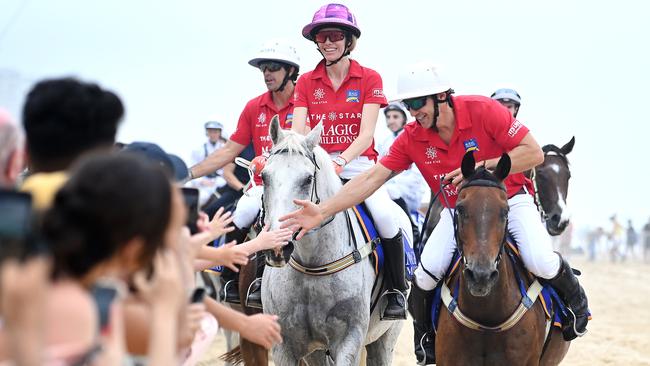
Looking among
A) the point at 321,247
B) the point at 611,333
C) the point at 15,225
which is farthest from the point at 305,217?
the point at 611,333

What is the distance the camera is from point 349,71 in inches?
353

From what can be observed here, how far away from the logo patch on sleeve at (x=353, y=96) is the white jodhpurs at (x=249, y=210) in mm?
1209

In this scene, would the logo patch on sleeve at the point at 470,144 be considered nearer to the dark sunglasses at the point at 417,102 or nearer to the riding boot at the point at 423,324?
the dark sunglasses at the point at 417,102

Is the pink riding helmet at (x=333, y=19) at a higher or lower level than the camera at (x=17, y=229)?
lower

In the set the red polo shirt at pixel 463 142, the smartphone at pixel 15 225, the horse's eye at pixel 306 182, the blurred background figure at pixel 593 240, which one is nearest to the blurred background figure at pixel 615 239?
the blurred background figure at pixel 593 240

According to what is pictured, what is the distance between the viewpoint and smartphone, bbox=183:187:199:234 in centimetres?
474

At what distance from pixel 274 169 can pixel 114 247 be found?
4.59 m

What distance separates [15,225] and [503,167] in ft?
16.2

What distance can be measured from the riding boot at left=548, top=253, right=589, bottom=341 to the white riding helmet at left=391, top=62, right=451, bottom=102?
162 cm

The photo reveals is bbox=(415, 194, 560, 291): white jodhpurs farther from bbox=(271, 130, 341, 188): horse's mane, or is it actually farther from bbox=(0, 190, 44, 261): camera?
bbox=(0, 190, 44, 261): camera

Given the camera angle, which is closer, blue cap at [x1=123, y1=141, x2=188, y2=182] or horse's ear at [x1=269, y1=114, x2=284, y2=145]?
blue cap at [x1=123, y1=141, x2=188, y2=182]

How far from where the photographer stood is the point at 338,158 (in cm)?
838

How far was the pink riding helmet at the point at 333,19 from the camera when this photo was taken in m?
8.95

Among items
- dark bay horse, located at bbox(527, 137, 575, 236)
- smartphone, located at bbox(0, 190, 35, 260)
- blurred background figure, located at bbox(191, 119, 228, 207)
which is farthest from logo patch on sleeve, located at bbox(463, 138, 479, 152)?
blurred background figure, located at bbox(191, 119, 228, 207)
